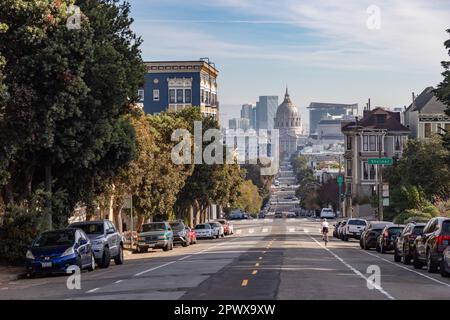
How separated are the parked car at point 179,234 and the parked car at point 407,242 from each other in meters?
21.9

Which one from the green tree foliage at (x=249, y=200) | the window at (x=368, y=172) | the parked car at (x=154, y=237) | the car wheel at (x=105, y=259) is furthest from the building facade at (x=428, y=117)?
the car wheel at (x=105, y=259)

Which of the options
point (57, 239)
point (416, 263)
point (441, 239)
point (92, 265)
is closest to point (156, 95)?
point (92, 265)

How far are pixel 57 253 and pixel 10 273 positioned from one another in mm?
2746

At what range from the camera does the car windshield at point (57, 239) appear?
107 feet

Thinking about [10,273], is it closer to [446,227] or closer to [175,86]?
[446,227]

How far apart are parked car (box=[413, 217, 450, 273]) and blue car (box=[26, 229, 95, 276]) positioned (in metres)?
11.8

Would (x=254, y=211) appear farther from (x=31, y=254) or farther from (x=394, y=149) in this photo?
(x=31, y=254)

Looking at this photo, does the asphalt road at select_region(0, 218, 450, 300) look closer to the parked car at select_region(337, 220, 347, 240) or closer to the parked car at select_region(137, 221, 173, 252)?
the parked car at select_region(137, 221, 173, 252)

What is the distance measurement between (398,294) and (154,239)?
31.3 meters

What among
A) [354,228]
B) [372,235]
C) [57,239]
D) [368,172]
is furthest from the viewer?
[368,172]

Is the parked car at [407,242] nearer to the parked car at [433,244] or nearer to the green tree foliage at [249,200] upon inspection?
the parked car at [433,244]

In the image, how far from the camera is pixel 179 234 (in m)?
58.2

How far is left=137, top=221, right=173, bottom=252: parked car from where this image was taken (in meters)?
51.8

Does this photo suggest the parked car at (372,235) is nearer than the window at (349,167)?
Yes
